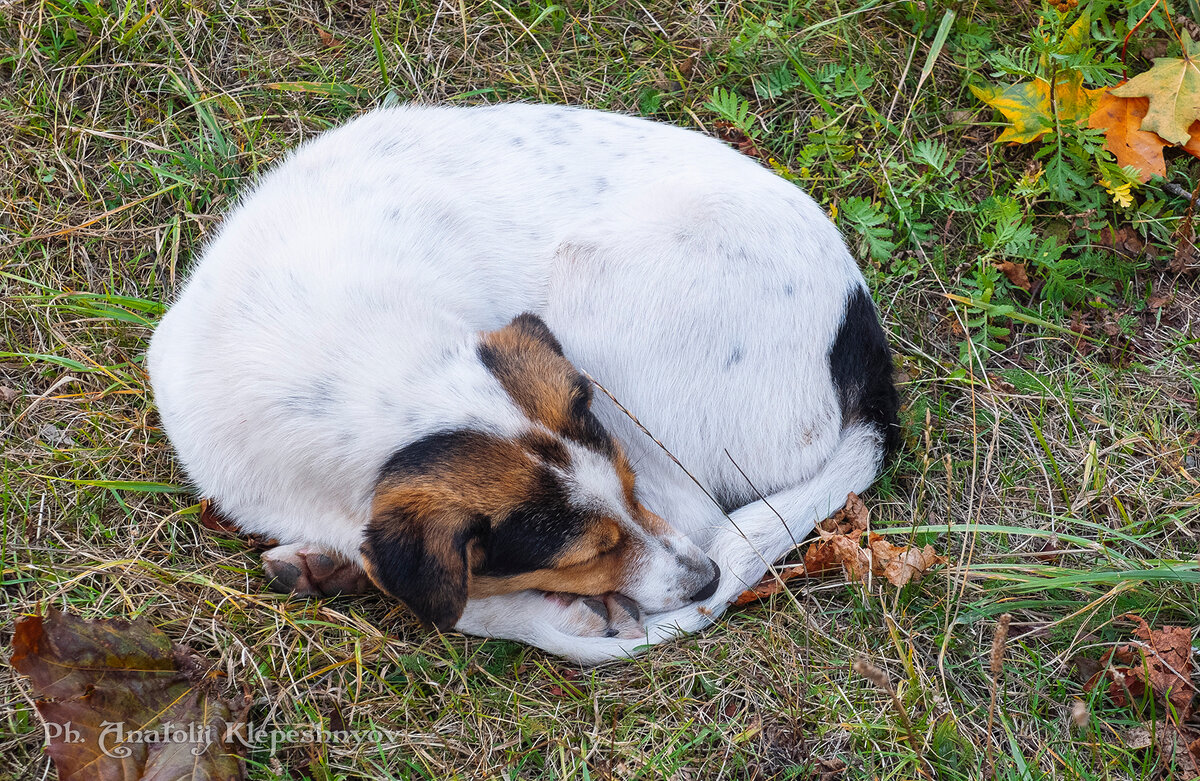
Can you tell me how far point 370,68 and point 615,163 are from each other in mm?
1800

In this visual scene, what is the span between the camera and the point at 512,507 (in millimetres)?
2703

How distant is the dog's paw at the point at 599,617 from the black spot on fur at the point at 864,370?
110 cm

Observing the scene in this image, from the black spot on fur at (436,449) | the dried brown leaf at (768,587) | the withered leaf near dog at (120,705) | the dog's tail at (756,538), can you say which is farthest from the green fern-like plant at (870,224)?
the withered leaf near dog at (120,705)

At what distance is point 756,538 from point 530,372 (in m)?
1.02

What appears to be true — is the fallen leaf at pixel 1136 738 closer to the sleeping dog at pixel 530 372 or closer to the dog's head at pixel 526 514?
the sleeping dog at pixel 530 372

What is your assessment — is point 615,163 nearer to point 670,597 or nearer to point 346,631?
point 670,597

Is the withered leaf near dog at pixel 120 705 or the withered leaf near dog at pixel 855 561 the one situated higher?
the withered leaf near dog at pixel 120 705

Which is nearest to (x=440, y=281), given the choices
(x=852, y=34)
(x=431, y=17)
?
(x=431, y=17)

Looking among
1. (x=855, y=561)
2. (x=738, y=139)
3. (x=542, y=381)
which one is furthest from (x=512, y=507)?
(x=738, y=139)

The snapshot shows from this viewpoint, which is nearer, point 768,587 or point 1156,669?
point 1156,669

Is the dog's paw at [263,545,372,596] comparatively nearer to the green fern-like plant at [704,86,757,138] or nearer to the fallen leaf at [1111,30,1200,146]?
the green fern-like plant at [704,86,757,138]

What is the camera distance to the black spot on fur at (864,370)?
11.1ft

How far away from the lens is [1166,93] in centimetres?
408

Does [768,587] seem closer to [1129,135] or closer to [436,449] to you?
[436,449]
